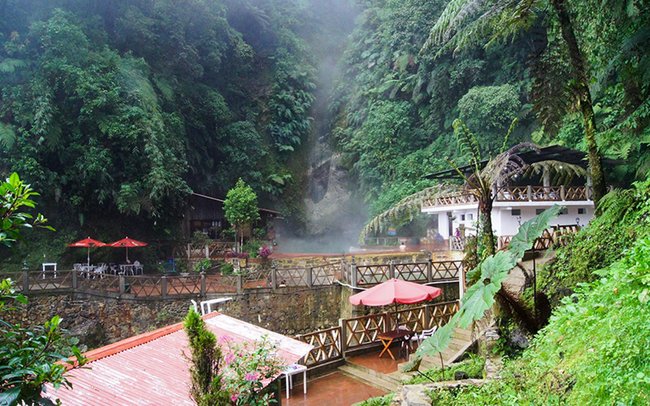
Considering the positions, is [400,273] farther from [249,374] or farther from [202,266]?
[249,374]

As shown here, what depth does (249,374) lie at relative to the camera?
533cm

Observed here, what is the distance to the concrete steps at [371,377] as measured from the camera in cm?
968

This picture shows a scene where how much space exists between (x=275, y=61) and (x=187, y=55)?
9314mm

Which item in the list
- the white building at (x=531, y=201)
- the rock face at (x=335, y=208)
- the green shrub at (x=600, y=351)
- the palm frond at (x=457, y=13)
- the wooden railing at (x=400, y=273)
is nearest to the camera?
the green shrub at (x=600, y=351)

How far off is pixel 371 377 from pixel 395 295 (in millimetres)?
2005

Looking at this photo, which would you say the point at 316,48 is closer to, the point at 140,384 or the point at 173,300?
the point at 173,300

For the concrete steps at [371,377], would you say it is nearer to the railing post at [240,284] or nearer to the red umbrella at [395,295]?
the red umbrella at [395,295]

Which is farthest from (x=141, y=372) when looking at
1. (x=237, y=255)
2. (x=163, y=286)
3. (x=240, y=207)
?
(x=237, y=255)

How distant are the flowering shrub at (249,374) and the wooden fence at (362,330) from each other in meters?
5.17

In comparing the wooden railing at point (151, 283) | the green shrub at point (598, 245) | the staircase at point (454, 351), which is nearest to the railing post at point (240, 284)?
the wooden railing at point (151, 283)

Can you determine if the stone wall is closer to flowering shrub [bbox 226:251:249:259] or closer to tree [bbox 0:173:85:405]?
flowering shrub [bbox 226:251:249:259]

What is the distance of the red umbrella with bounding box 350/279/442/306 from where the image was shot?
11.2 meters

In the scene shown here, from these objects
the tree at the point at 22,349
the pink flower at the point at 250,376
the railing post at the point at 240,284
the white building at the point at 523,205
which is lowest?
the railing post at the point at 240,284

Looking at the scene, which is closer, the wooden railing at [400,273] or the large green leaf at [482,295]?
the large green leaf at [482,295]
